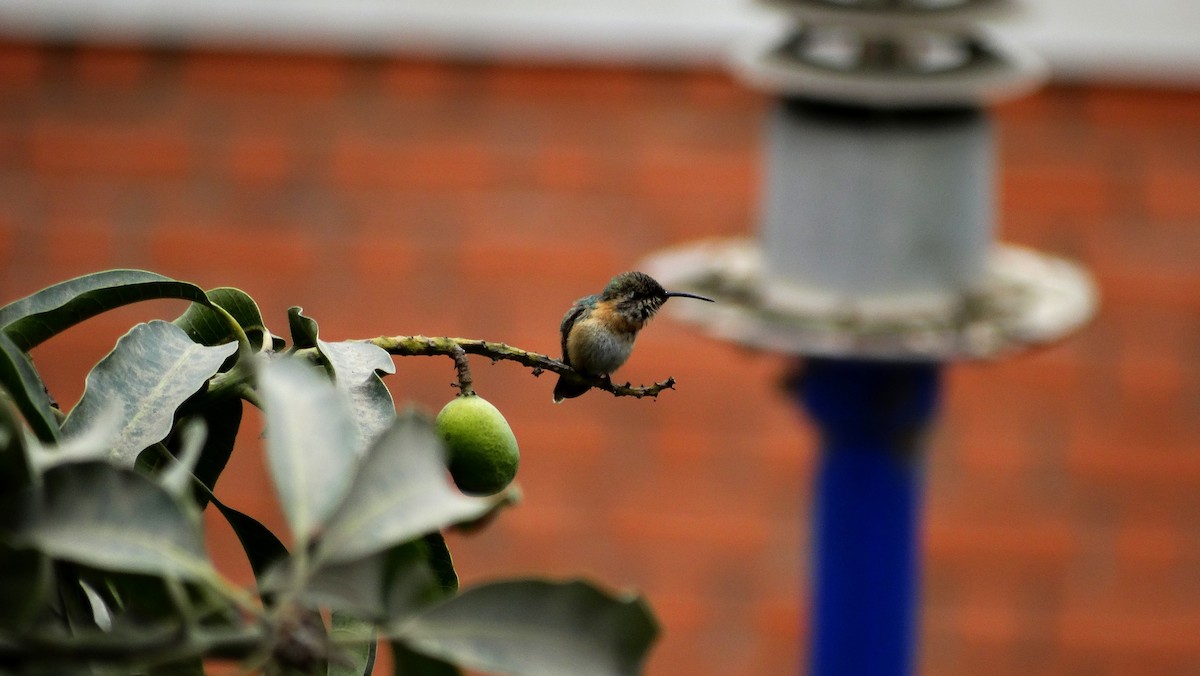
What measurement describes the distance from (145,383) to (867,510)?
1930 mm

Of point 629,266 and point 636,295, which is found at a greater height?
point 629,266

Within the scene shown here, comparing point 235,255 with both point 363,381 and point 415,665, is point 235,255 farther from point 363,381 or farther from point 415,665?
point 415,665

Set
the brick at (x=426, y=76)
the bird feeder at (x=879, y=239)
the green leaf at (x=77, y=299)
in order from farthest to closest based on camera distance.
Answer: the brick at (x=426, y=76), the bird feeder at (x=879, y=239), the green leaf at (x=77, y=299)

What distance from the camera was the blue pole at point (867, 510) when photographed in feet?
7.89

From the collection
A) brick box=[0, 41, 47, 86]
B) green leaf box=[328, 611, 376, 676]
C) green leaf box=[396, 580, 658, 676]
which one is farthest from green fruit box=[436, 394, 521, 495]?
brick box=[0, 41, 47, 86]

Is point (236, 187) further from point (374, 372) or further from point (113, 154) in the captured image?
point (374, 372)

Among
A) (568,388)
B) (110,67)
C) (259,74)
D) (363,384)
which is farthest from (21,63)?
(363,384)

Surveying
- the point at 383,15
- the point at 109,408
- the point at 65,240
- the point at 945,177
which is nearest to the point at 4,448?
the point at 109,408

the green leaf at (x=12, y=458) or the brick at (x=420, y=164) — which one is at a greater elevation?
the brick at (x=420, y=164)

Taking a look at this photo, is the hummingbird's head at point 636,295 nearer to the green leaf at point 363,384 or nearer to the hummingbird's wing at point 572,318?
the hummingbird's wing at point 572,318

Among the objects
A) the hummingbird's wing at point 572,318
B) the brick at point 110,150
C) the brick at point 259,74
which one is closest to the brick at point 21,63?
the brick at point 110,150

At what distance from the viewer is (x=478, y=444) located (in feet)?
2.72

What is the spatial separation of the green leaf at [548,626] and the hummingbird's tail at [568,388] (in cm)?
42

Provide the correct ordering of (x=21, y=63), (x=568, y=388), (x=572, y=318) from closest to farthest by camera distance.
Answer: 1. (x=568, y=388)
2. (x=572, y=318)
3. (x=21, y=63)
